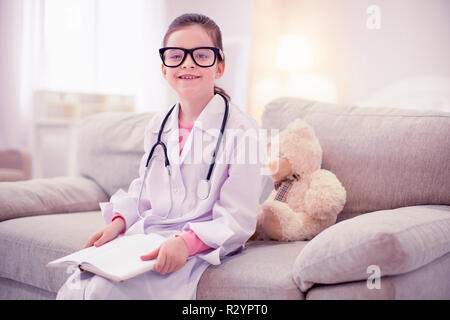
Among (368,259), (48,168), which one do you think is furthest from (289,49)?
(368,259)

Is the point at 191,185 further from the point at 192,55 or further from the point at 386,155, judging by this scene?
the point at 386,155

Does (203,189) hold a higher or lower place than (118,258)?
higher

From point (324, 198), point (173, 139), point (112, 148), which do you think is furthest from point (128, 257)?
point (112, 148)

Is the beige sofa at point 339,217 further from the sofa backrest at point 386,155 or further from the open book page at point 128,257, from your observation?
the open book page at point 128,257

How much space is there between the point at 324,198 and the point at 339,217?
0.60 feet

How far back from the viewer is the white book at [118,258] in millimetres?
978

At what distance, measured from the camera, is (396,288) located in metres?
0.95

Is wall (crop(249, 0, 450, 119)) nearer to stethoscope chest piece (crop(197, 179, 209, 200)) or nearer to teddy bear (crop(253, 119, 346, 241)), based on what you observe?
teddy bear (crop(253, 119, 346, 241))

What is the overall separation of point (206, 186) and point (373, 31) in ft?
8.96

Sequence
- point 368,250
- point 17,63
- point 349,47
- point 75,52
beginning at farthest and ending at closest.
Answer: point 349,47
point 75,52
point 17,63
point 368,250

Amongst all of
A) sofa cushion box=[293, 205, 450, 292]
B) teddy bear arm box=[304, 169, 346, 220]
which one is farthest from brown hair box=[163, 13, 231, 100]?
sofa cushion box=[293, 205, 450, 292]

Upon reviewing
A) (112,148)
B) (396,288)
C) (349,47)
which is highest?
(349,47)

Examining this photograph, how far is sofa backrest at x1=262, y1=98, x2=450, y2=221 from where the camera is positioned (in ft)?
4.61

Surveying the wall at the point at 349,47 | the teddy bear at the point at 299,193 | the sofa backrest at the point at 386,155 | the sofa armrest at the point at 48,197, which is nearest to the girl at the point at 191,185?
the teddy bear at the point at 299,193
